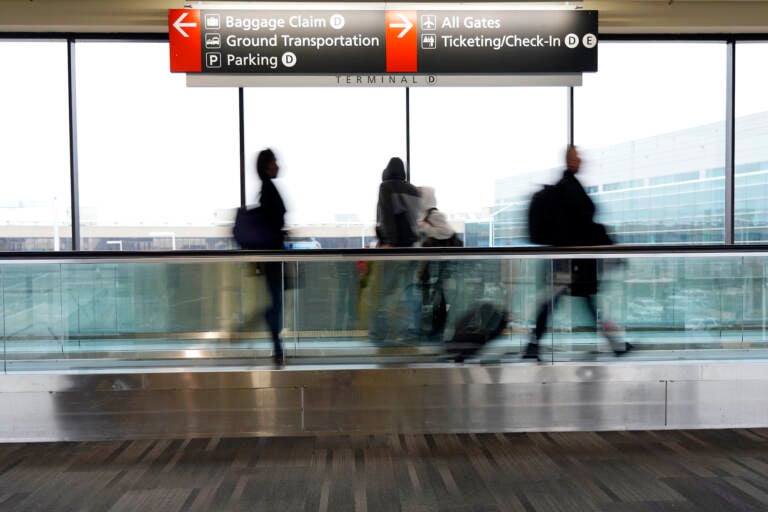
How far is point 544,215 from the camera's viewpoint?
17.5 feet

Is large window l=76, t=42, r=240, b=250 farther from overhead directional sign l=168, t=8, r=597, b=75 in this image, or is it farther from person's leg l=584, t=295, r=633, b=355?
person's leg l=584, t=295, r=633, b=355

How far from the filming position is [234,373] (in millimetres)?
4617

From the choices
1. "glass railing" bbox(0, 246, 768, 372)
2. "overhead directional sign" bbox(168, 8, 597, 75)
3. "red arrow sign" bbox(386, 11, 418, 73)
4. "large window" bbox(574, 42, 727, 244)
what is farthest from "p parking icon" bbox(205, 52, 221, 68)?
"large window" bbox(574, 42, 727, 244)

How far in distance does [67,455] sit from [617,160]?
5.61 meters

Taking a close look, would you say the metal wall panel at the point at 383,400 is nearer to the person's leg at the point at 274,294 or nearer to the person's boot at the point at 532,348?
the person's boot at the point at 532,348

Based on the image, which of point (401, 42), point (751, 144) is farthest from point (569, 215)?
point (751, 144)

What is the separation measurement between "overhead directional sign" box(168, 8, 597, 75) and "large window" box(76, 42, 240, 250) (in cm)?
113

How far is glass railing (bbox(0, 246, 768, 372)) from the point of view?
183 inches

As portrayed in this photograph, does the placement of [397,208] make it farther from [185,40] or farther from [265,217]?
[185,40]

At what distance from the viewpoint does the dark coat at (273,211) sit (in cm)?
516

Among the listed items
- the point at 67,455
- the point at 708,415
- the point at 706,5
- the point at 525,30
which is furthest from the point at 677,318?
the point at 67,455

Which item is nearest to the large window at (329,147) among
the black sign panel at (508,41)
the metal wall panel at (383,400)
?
the black sign panel at (508,41)

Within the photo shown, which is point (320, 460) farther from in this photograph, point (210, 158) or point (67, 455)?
point (210, 158)

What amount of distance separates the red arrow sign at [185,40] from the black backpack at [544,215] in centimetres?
298
